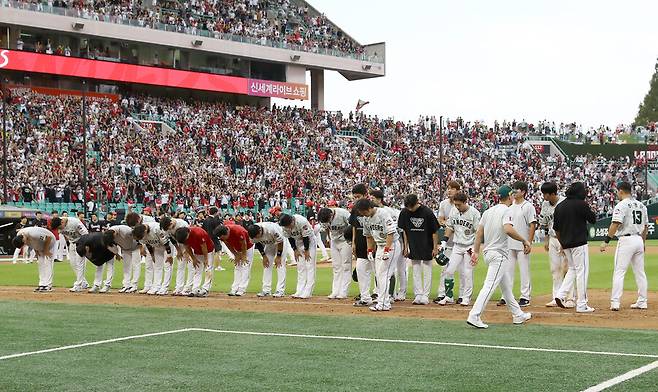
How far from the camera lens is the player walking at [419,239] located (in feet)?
52.7

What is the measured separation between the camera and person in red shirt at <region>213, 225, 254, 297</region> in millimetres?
17750

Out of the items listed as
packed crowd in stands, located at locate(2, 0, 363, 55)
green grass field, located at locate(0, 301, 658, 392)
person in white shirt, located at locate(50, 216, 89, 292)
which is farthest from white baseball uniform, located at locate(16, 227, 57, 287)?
packed crowd in stands, located at locate(2, 0, 363, 55)

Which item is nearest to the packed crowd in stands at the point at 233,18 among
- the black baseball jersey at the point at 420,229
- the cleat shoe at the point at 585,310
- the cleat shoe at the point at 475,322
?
the black baseball jersey at the point at 420,229

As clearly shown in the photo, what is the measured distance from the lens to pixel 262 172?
160 ft

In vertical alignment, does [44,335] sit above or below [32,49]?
below

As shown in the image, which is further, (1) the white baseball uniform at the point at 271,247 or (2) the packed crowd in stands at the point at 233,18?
(2) the packed crowd in stands at the point at 233,18

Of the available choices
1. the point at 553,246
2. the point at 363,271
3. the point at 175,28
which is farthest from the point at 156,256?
the point at 175,28

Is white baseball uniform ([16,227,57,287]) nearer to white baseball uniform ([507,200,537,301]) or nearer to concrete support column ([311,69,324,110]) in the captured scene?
white baseball uniform ([507,200,537,301])

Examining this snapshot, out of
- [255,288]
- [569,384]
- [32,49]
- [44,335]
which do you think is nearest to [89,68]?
[32,49]

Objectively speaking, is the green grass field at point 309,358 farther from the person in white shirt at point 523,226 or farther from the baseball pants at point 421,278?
the baseball pants at point 421,278

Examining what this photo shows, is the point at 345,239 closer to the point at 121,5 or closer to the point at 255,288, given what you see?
the point at 255,288

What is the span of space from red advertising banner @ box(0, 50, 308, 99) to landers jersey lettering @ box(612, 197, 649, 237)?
41.8 meters

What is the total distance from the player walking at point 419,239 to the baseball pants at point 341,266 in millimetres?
1425

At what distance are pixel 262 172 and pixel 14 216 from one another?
634 inches
